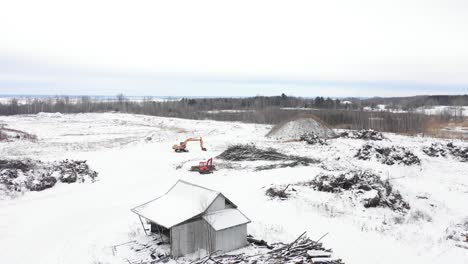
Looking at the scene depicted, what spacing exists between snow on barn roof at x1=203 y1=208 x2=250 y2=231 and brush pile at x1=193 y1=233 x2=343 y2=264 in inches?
33.2

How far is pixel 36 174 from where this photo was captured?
706 inches

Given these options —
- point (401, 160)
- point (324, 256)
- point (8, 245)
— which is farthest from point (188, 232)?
point (401, 160)

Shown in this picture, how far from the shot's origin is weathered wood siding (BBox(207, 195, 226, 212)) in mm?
9992

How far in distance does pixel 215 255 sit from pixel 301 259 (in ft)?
8.04

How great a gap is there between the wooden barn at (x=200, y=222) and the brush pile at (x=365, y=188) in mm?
6754

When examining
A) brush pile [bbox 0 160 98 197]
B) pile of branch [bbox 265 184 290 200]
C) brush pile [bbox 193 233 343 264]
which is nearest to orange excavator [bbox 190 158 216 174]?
pile of branch [bbox 265 184 290 200]

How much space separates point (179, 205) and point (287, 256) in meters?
3.63

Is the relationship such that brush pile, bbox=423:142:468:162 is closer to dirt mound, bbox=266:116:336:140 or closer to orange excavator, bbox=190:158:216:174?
dirt mound, bbox=266:116:336:140

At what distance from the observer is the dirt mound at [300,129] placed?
119 feet

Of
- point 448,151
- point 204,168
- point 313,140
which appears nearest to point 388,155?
point 448,151

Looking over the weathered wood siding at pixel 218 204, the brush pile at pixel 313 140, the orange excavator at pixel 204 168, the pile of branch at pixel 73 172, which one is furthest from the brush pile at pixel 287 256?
the brush pile at pixel 313 140

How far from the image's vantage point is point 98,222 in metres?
12.7

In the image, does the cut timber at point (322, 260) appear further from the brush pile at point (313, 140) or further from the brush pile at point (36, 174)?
the brush pile at point (313, 140)

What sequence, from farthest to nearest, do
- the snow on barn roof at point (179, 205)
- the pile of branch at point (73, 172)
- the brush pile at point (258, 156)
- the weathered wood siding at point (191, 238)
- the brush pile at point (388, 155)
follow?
1. the brush pile at point (258, 156)
2. the brush pile at point (388, 155)
3. the pile of branch at point (73, 172)
4. the snow on barn roof at point (179, 205)
5. the weathered wood siding at point (191, 238)
